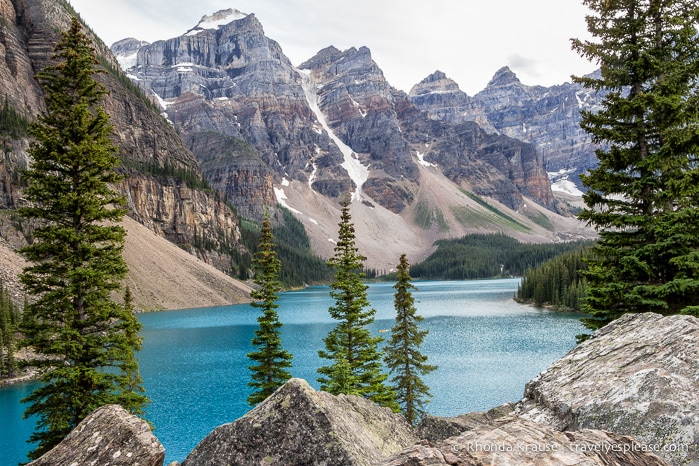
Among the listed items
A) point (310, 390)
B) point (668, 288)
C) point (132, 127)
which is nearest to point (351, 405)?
point (310, 390)

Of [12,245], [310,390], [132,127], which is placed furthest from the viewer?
[132,127]

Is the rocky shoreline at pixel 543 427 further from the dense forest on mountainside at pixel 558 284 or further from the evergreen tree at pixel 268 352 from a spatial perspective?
the dense forest on mountainside at pixel 558 284

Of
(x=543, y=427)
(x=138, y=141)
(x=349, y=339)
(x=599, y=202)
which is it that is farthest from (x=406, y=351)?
(x=138, y=141)

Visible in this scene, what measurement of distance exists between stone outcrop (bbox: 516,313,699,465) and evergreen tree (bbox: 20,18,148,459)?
14557 mm

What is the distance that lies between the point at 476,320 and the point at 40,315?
3180 inches

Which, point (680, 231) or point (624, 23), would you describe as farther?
point (624, 23)

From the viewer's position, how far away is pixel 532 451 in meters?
4.81

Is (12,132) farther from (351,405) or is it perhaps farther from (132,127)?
(351,405)

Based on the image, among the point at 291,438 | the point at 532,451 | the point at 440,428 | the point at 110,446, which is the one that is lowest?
the point at 440,428

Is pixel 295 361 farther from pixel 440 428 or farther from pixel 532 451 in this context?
pixel 532 451

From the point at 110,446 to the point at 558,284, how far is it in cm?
11231

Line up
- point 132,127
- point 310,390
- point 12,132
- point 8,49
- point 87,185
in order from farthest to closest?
point 132,127, point 8,49, point 12,132, point 87,185, point 310,390

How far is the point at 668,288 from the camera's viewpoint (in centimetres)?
1305

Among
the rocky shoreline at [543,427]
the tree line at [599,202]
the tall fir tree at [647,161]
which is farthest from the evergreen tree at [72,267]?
the tall fir tree at [647,161]
